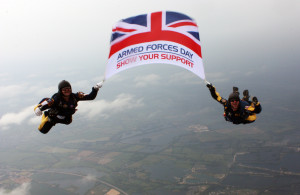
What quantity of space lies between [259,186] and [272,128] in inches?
3409

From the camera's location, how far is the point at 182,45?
7699 mm

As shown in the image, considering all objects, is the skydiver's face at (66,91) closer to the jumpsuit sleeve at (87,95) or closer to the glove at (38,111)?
the jumpsuit sleeve at (87,95)

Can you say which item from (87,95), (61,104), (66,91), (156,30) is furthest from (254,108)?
(61,104)

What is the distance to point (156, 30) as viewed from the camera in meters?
Result: 7.88

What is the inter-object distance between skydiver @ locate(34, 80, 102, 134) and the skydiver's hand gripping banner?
1.29 m

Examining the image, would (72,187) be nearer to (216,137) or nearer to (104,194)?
(104,194)

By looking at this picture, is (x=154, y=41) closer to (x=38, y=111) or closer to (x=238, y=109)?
(x=238, y=109)

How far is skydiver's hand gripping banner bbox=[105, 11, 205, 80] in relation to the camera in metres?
7.64

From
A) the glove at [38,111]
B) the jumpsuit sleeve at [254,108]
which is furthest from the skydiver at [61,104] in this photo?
the jumpsuit sleeve at [254,108]

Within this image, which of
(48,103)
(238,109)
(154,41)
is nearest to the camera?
(48,103)

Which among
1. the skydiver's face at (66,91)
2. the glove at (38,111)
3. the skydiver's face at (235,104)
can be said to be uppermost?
the skydiver's face at (66,91)

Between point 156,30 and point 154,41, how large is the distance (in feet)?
1.30

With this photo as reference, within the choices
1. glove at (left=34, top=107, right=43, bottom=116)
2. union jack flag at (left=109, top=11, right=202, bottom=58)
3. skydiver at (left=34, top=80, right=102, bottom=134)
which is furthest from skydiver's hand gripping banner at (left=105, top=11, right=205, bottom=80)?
glove at (left=34, top=107, right=43, bottom=116)

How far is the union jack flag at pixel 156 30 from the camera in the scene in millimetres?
7711
